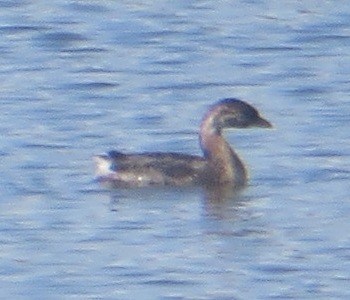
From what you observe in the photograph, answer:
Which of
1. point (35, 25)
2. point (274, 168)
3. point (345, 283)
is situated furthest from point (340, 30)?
point (345, 283)

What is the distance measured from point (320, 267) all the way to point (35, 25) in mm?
9751

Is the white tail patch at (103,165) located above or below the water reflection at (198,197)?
above

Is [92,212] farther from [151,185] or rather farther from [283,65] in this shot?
[283,65]

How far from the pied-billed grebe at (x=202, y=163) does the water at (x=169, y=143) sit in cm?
16

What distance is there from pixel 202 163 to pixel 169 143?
1138mm

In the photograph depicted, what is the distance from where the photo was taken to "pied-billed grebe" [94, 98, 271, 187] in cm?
1805

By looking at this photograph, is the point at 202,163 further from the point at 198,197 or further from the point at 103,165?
the point at 103,165

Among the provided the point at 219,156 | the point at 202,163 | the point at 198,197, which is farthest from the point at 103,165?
the point at 219,156

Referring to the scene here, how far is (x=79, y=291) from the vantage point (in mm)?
14945

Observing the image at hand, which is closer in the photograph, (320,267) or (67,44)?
(320,267)

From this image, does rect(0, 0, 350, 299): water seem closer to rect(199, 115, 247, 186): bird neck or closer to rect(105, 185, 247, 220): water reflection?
rect(105, 185, 247, 220): water reflection

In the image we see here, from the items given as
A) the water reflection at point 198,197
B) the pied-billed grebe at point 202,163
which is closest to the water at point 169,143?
the water reflection at point 198,197

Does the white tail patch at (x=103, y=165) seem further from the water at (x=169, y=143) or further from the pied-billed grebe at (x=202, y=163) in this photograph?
the water at (x=169, y=143)

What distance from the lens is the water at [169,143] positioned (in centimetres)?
1549
